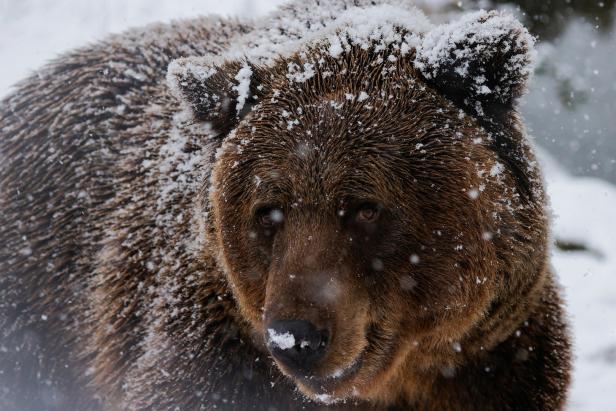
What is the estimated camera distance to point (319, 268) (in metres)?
3.13

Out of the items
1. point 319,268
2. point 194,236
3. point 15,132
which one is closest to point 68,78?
point 15,132

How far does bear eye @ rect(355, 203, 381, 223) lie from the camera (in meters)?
3.26

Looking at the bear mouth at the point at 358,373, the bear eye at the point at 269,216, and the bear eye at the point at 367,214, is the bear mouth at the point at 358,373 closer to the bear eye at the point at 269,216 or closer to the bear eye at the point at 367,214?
the bear eye at the point at 367,214

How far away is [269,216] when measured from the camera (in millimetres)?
3385

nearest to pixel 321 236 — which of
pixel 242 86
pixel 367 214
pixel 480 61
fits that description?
pixel 367 214

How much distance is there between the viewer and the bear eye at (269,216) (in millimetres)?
3346

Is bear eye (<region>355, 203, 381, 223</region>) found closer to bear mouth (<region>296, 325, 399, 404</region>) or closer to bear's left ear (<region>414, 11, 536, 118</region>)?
bear mouth (<region>296, 325, 399, 404</region>)

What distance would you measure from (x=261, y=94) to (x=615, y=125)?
7.87 m

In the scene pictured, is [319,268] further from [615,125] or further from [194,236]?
[615,125]

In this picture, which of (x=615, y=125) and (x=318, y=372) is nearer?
(x=318, y=372)

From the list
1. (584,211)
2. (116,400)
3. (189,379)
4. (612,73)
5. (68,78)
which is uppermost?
(68,78)

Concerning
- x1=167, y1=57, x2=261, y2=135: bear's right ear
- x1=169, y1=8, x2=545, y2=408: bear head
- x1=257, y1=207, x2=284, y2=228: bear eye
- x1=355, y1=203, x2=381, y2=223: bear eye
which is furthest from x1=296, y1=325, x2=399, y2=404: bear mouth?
x1=167, y1=57, x2=261, y2=135: bear's right ear

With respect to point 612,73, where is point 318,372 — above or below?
above

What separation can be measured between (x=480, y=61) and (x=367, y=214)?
2.54ft
